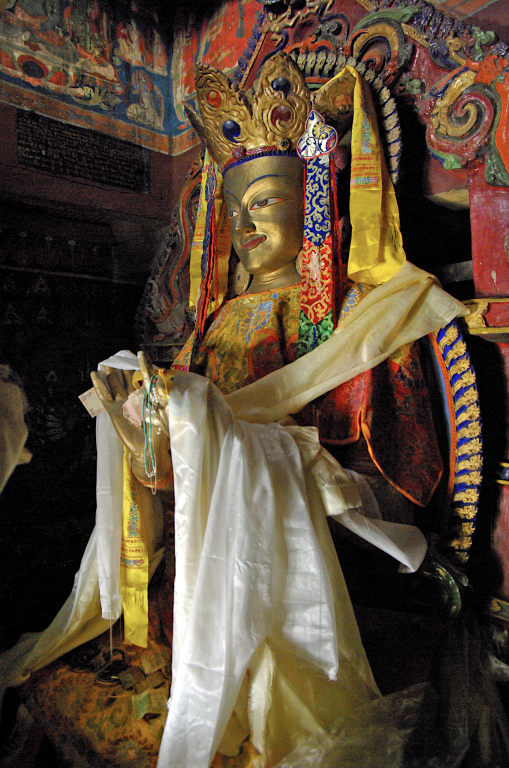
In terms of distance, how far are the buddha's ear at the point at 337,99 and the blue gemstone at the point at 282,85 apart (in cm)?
9

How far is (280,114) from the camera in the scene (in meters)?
1.99

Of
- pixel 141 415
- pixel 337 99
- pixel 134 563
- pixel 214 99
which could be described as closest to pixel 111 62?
pixel 214 99

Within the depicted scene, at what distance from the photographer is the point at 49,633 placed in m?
1.95

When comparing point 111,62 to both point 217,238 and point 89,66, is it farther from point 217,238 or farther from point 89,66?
point 217,238

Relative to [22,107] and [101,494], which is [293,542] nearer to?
[101,494]

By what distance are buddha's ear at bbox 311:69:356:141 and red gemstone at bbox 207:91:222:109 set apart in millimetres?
352

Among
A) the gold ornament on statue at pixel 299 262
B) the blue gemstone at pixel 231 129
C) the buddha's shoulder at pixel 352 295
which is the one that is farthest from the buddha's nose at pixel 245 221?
the buddha's shoulder at pixel 352 295

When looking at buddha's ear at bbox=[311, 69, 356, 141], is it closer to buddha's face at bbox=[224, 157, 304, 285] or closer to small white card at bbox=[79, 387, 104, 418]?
buddha's face at bbox=[224, 157, 304, 285]

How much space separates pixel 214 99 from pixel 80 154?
1007 millimetres

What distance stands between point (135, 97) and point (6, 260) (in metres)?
1.16

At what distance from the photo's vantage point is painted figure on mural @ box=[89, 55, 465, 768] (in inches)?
52.8

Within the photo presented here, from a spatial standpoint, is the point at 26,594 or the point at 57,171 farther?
the point at 57,171

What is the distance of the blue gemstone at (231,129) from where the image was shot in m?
2.07

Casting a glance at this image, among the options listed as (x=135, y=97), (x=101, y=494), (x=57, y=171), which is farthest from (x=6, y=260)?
(x=101, y=494)
